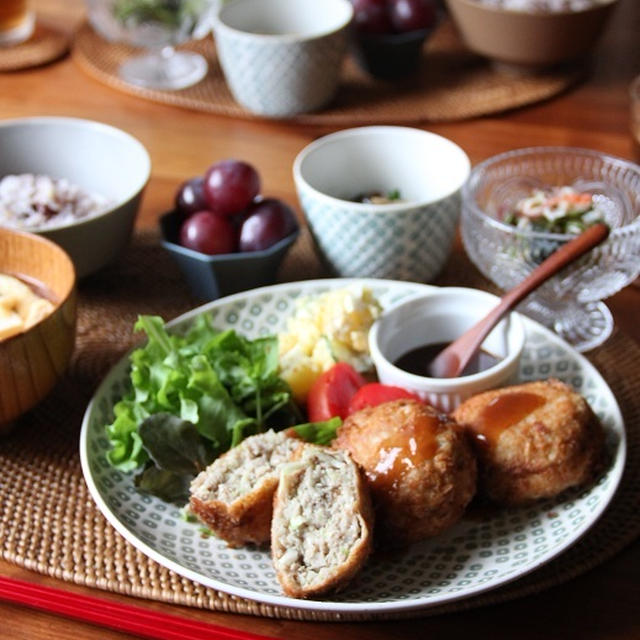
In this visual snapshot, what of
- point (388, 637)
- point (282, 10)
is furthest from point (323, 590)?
point (282, 10)

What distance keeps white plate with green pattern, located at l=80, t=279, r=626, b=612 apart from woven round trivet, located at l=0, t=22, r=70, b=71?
151cm

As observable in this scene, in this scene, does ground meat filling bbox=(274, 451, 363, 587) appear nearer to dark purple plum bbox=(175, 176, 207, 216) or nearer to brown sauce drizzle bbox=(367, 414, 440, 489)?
brown sauce drizzle bbox=(367, 414, 440, 489)

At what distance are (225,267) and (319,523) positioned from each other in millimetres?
663

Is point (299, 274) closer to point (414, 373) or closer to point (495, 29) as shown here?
point (414, 373)

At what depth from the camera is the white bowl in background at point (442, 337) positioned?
1.48m

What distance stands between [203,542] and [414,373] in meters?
0.43

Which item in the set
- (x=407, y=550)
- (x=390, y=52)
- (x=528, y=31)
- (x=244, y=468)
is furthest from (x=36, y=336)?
(x=528, y=31)

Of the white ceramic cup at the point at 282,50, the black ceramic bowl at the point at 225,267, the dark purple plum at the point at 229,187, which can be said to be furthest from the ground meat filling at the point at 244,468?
the white ceramic cup at the point at 282,50

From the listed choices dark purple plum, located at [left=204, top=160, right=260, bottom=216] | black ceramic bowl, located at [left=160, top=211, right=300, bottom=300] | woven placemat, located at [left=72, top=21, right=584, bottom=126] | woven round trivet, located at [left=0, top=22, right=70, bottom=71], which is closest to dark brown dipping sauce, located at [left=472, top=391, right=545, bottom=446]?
black ceramic bowl, located at [left=160, top=211, right=300, bottom=300]

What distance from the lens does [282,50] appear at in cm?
231

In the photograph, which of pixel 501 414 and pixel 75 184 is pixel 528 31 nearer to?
pixel 75 184

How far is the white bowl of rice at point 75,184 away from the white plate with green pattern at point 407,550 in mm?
336

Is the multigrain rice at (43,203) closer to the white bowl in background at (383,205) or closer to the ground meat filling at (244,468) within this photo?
the white bowl in background at (383,205)

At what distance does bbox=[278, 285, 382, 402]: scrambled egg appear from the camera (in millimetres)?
1564
